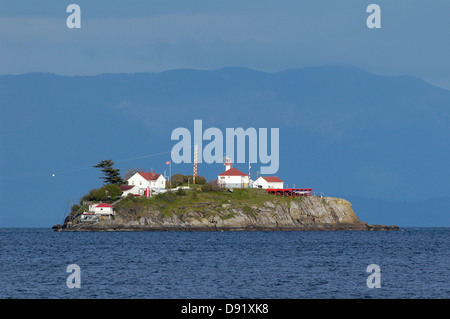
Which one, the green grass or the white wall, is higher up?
the white wall

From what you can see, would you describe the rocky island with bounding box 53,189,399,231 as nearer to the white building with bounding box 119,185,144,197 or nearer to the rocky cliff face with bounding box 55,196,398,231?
the rocky cliff face with bounding box 55,196,398,231

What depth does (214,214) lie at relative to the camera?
16062cm

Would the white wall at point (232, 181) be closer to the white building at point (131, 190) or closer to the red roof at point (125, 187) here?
the white building at point (131, 190)

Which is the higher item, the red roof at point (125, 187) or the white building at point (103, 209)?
the red roof at point (125, 187)

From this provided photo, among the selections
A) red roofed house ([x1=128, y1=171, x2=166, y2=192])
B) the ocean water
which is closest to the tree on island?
red roofed house ([x1=128, y1=171, x2=166, y2=192])

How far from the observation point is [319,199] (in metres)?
177

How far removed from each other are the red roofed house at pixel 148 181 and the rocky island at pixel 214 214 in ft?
42.4

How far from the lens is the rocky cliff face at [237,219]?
520ft

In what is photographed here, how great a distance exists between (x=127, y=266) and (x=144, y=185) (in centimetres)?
11141

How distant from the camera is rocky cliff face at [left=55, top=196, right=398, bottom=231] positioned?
520ft

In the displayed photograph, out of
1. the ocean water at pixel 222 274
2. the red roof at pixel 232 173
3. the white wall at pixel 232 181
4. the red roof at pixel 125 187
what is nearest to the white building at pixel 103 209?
the red roof at pixel 125 187
